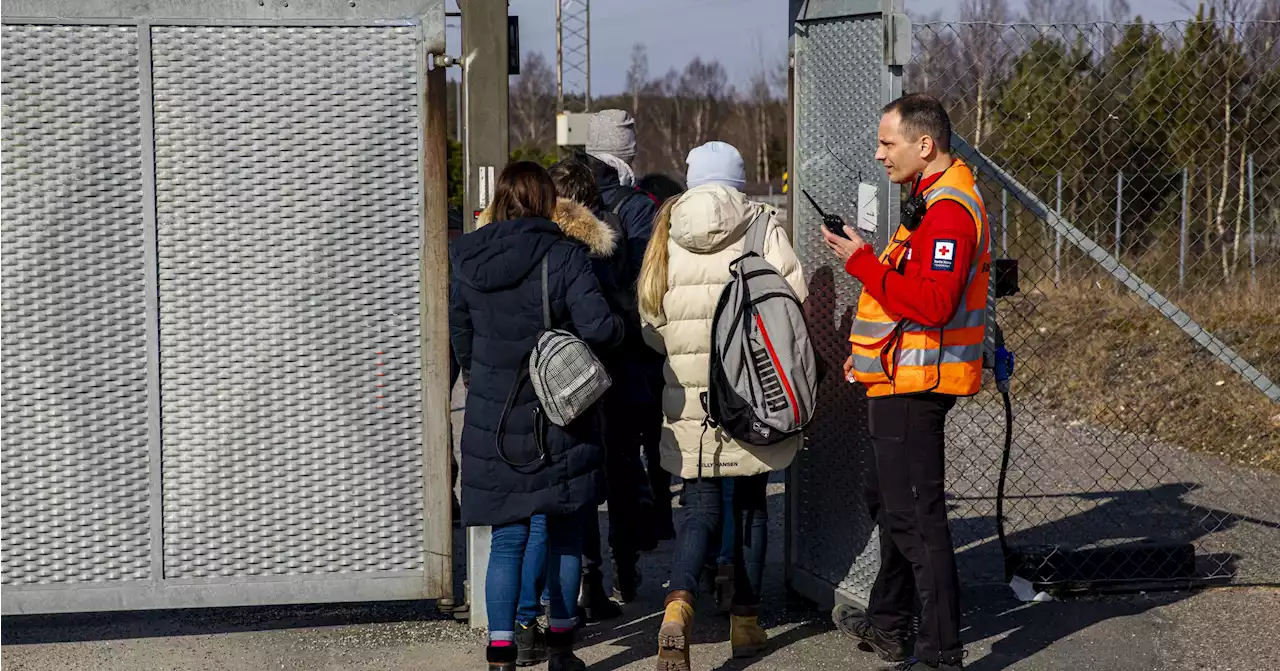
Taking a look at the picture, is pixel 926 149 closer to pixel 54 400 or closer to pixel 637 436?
pixel 637 436

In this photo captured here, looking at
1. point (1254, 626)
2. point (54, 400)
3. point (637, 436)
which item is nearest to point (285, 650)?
point (54, 400)

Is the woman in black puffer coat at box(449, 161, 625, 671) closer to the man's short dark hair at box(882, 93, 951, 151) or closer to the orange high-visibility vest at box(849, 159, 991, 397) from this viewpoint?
the orange high-visibility vest at box(849, 159, 991, 397)

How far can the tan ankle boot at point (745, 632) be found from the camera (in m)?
5.01

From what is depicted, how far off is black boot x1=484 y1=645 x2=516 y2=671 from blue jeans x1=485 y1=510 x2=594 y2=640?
0.13ft

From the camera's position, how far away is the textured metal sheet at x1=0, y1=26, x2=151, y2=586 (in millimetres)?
4797

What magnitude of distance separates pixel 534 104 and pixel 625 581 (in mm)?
69681

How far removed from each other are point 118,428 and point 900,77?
304cm

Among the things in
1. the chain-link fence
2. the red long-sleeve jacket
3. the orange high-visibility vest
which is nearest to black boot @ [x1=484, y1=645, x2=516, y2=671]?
the orange high-visibility vest

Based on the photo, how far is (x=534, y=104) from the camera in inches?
2911

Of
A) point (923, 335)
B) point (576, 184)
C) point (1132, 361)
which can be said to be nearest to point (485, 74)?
point (576, 184)

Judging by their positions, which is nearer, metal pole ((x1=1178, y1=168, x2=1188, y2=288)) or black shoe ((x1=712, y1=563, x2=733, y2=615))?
black shoe ((x1=712, y1=563, x2=733, y2=615))

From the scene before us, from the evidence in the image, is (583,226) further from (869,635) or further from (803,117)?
(869,635)

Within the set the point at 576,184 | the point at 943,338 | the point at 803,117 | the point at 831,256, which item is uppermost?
the point at 803,117

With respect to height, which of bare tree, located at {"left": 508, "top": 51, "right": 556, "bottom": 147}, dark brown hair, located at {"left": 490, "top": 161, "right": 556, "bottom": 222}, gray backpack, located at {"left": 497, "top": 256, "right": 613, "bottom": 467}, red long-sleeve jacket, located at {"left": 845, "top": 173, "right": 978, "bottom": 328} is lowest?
gray backpack, located at {"left": 497, "top": 256, "right": 613, "bottom": 467}
